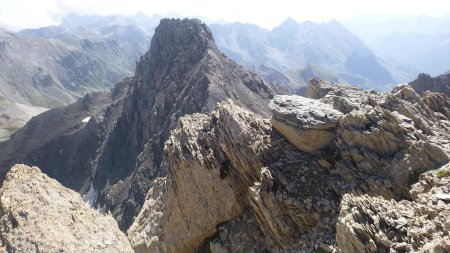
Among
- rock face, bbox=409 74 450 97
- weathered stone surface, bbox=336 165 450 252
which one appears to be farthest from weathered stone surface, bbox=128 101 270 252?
rock face, bbox=409 74 450 97

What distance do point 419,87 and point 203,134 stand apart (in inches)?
5743

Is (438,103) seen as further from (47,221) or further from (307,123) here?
(47,221)

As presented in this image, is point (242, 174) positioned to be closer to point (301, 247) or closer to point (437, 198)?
point (301, 247)

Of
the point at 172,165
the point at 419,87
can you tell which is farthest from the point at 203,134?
the point at 419,87

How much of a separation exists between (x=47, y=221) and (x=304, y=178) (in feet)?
55.4

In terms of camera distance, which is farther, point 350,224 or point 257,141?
point 257,141

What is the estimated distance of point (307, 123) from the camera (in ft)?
107

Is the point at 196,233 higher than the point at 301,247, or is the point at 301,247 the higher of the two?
the point at 301,247

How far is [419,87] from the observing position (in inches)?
A: 6358

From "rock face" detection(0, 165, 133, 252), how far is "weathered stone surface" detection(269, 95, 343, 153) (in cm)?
1492

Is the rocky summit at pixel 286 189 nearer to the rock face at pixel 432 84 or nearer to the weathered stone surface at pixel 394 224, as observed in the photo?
the weathered stone surface at pixel 394 224

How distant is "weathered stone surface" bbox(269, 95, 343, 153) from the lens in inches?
1272

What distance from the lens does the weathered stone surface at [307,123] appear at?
32.3m

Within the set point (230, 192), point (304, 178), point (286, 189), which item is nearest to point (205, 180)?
point (230, 192)
